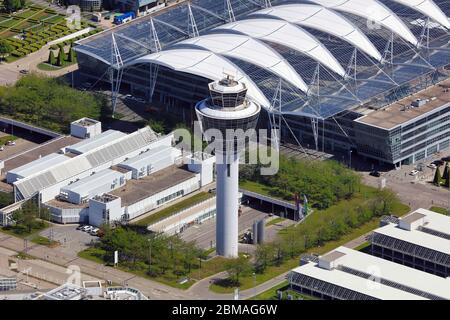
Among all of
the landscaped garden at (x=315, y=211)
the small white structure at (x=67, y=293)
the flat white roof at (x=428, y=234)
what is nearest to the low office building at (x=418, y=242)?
the flat white roof at (x=428, y=234)

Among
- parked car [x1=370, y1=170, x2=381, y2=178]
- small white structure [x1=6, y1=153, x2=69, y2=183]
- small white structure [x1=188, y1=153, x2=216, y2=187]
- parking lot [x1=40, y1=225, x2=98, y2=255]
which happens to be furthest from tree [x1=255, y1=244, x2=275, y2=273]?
small white structure [x1=6, y1=153, x2=69, y2=183]

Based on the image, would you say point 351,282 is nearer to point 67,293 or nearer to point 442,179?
point 67,293

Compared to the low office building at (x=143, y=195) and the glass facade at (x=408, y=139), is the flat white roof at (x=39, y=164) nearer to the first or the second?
the low office building at (x=143, y=195)

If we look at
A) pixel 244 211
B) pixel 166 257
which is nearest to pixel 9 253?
pixel 166 257

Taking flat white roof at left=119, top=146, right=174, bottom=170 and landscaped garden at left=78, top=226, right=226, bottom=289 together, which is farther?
flat white roof at left=119, top=146, right=174, bottom=170

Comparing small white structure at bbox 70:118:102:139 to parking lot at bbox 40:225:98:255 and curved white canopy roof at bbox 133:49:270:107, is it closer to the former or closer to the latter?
curved white canopy roof at bbox 133:49:270:107

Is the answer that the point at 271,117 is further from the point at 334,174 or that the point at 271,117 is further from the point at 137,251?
the point at 137,251

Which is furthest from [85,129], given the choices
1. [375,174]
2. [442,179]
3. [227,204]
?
[442,179]
